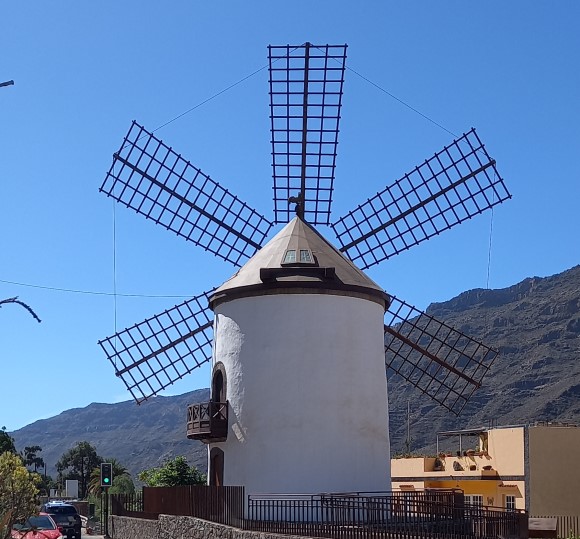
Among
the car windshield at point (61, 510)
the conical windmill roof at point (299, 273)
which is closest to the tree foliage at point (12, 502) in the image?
the conical windmill roof at point (299, 273)

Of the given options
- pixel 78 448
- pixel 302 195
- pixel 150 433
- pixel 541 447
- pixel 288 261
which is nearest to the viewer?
pixel 288 261

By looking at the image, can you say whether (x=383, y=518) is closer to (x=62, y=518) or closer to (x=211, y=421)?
(x=211, y=421)

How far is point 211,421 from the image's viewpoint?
2222cm

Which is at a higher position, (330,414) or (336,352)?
(336,352)

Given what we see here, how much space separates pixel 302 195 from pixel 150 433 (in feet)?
574

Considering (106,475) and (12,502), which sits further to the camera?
(106,475)

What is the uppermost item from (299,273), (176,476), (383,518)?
(299,273)

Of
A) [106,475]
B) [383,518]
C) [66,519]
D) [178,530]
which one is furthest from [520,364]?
[383,518]

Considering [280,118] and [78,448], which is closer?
[280,118]

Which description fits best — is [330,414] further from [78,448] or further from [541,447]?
[78,448]

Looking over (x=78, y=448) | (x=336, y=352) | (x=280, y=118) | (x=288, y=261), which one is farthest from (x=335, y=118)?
(x=78, y=448)

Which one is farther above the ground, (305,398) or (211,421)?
(305,398)

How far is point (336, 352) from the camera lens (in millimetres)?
21625

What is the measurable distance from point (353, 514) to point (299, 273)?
6077 mm
